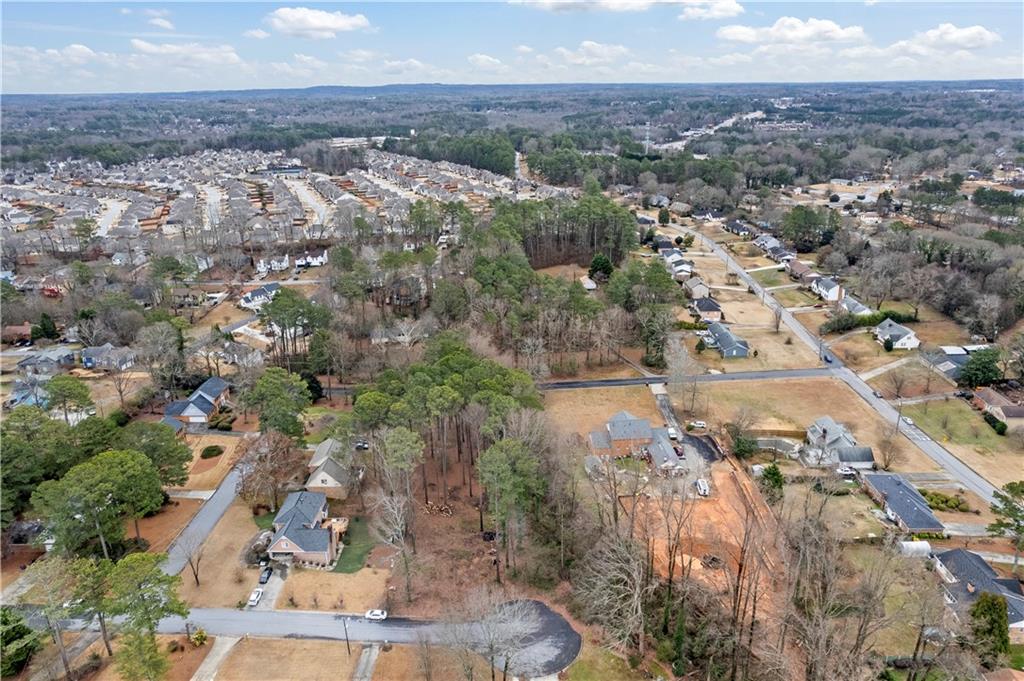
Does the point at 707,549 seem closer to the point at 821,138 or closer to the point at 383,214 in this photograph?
the point at 383,214

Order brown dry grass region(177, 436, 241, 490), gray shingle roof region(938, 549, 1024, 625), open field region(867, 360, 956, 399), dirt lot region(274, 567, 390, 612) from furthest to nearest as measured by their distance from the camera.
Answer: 1. open field region(867, 360, 956, 399)
2. brown dry grass region(177, 436, 241, 490)
3. dirt lot region(274, 567, 390, 612)
4. gray shingle roof region(938, 549, 1024, 625)

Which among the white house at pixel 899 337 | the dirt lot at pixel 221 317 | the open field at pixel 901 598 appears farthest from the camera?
the dirt lot at pixel 221 317

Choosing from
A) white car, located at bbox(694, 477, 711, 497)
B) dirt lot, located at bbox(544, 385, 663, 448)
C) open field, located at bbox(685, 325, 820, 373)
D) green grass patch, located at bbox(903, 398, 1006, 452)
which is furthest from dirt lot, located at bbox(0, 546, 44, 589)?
green grass patch, located at bbox(903, 398, 1006, 452)

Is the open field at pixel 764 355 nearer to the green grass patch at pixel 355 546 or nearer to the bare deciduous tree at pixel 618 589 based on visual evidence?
the bare deciduous tree at pixel 618 589

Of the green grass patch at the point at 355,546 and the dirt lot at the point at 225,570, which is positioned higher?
the dirt lot at the point at 225,570

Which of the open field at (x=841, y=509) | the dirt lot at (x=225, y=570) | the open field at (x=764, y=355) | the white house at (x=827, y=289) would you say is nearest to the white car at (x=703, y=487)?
the open field at (x=841, y=509)

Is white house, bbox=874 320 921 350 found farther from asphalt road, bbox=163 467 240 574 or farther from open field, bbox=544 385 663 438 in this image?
asphalt road, bbox=163 467 240 574

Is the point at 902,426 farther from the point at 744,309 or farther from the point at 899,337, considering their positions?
the point at 744,309
